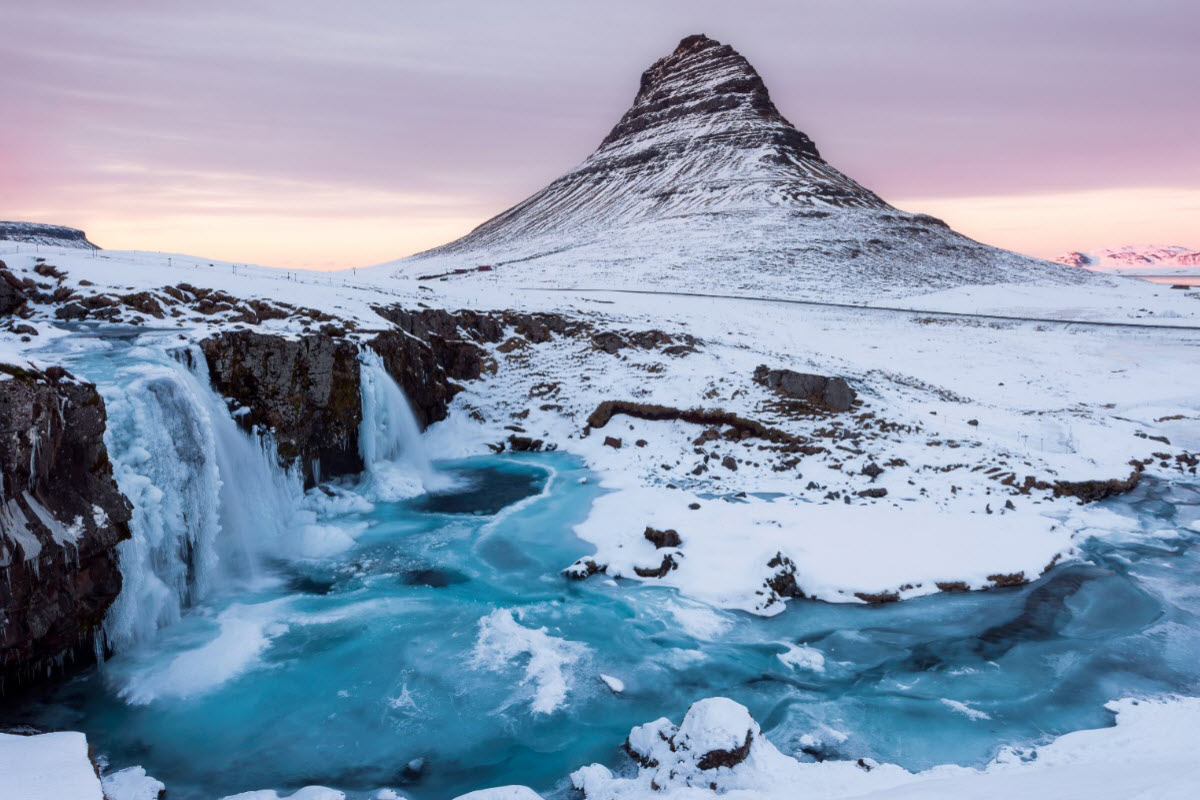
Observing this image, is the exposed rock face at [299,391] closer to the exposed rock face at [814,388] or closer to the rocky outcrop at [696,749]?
the rocky outcrop at [696,749]

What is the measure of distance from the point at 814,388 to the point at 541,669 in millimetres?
16129

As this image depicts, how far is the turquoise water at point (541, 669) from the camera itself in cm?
934

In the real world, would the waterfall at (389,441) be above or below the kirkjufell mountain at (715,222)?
below

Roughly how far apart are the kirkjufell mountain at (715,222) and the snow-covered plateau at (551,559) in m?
40.4

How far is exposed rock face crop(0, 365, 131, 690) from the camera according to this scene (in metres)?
9.40

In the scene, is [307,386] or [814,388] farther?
[814,388]

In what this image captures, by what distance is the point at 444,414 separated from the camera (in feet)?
85.1

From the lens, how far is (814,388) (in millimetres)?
24438

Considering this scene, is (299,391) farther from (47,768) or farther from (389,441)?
(47,768)

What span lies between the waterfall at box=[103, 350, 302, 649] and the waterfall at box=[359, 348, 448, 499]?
325 centimetres

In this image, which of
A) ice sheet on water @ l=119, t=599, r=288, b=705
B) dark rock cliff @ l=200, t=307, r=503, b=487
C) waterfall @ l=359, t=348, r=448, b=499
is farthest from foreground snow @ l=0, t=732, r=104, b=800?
waterfall @ l=359, t=348, r=448, b=499

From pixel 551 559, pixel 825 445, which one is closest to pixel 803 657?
pixel 551 559

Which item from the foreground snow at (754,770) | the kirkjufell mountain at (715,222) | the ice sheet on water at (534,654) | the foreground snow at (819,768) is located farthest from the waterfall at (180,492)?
the kirkjufell mountain at (715,222)

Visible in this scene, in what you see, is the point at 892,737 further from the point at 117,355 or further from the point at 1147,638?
the point at 117,355
